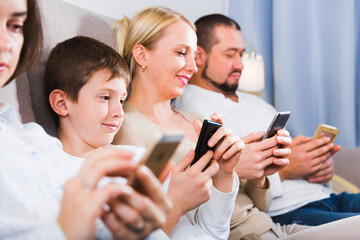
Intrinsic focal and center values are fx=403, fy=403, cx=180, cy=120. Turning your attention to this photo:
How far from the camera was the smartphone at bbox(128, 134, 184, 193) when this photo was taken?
0.52 m

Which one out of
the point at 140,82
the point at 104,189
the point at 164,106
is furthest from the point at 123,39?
the point at 104,189

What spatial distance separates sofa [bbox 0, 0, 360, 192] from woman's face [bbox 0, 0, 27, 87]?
0.92 feet

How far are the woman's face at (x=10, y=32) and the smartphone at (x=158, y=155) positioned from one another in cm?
30

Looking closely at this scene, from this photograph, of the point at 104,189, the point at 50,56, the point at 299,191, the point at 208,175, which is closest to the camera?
the point at 104,189

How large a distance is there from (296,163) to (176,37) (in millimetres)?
666

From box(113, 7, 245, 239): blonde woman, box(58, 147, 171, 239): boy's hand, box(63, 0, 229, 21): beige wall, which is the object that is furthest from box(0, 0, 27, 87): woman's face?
box(63, 0, 229, 21): beige wall

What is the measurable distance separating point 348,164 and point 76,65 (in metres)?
1.29

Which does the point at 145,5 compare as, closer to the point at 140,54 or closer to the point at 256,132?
the point at 140,54

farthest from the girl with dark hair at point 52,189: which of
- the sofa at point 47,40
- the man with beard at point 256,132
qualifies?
the man with beard at point 256,132

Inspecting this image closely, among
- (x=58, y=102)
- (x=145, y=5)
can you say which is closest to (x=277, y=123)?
(x=58, y=102)

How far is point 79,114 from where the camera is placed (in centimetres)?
98

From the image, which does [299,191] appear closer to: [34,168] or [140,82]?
[140,82]

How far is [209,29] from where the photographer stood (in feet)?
5.77

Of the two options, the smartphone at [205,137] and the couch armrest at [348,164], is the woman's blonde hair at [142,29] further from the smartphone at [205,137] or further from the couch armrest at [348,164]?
the couch armrest at [348,164]
